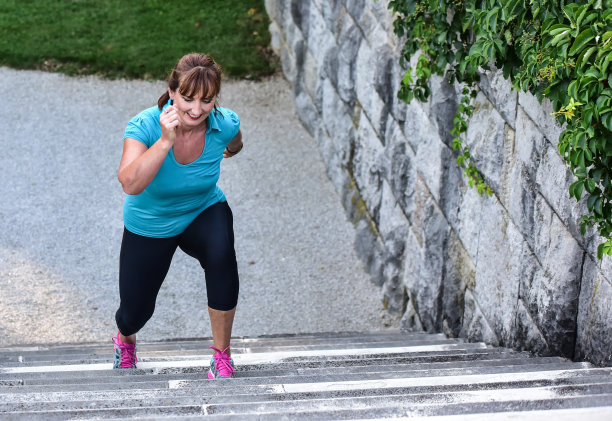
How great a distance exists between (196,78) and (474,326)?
2.23 m

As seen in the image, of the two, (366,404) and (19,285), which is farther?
(19,285)

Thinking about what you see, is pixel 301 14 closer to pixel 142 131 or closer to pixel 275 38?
pixel 275 38

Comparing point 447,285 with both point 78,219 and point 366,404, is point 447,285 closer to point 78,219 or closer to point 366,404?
point 366,404

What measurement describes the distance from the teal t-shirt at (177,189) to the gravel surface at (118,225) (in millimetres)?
2219

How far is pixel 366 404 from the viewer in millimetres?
2820

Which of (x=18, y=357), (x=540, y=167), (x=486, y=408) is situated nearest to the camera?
(x=486, y=408)

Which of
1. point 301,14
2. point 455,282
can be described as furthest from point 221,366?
point 301,14

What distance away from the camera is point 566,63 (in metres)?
3.24

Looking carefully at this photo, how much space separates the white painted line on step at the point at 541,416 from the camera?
2.67 m

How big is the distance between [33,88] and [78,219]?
106 inches

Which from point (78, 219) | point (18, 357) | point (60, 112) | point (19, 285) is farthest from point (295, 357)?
point (60, 112)

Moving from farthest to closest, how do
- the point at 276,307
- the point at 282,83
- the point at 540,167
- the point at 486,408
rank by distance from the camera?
the point at 282,83
the point at 276,307
the point at 540,167
the point at 486,408

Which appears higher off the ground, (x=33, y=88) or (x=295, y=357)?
(x=33, y=88)

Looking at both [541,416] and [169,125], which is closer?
[541,416]
